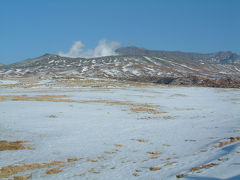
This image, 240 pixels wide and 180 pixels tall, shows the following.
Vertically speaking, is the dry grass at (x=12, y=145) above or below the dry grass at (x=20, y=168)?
above

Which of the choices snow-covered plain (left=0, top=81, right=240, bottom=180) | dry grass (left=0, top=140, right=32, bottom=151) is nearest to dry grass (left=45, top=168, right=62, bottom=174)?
snow-covered plain (left=0, top=81, right=240, bottom=180)

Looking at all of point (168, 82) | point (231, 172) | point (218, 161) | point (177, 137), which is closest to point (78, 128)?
point (177, 137)

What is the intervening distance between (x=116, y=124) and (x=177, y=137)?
949cm

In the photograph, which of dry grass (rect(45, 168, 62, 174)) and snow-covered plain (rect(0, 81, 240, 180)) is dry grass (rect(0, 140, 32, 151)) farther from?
dry grass (rect(45, 168, 62, 174))

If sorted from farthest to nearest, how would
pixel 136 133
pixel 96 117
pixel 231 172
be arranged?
pixel 96 117
pixel 136 133
pixel 231 172

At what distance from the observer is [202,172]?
46.0ft

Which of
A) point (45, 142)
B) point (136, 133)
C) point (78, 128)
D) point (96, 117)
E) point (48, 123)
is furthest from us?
point (96, 117)

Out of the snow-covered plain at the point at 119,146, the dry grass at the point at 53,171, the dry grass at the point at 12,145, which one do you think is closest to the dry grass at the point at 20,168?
the snow-covered plain at the point at 119,146

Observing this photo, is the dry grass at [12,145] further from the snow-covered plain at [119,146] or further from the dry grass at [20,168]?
the dry grass at [20,168]

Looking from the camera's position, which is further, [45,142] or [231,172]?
Answer: [45,142]

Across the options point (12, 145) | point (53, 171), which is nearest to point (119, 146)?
point (53, 171)

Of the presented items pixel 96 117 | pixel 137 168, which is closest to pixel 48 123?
pixel 96 117

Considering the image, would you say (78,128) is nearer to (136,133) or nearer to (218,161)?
(136,133)

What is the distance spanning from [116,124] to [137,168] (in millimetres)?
17373
